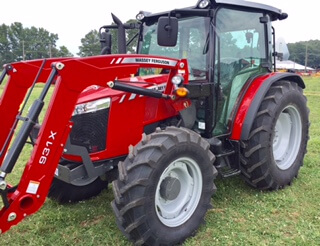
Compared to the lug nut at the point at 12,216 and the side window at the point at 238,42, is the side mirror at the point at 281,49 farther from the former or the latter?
the lug nut at the point at 12,216

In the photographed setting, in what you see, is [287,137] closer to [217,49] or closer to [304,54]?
[217,49]

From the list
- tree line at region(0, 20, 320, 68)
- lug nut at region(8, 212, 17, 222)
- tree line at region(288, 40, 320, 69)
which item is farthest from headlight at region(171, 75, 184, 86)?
tree line at region(288, 40, 320, 69)

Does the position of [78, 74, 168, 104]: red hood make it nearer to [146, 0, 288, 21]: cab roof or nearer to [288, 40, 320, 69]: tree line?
[146, 0, 288, 21]: cab roof

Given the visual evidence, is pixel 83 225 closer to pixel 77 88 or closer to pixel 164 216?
pixel 164 216

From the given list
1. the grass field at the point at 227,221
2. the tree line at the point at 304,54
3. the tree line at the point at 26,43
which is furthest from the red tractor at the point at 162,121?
the tree line at the point at 304,54

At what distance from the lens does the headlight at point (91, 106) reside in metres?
3.16

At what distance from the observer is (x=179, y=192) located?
10.6 feet

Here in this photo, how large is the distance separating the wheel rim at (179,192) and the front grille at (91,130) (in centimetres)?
71

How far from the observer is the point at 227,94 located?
12.7ft

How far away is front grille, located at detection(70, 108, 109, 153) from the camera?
125 inches

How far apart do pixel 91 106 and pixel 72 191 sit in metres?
1.24

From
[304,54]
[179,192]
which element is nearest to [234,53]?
[179,192]

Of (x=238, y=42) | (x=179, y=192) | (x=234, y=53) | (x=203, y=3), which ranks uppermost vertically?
(x=203, y=3)

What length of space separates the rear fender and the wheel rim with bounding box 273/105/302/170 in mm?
675
